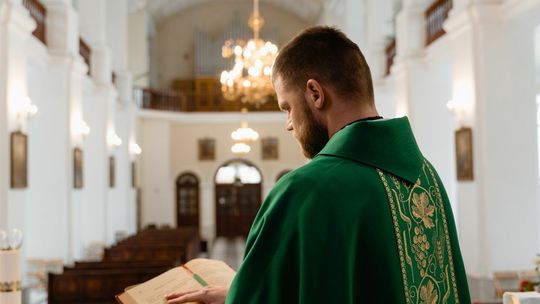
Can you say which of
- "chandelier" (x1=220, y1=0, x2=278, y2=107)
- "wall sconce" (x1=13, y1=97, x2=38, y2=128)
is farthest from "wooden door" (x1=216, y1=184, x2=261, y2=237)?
"wall sconce" (x1=13, y1=97, x2=38, y2=128)

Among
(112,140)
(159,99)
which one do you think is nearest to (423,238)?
(112,140)

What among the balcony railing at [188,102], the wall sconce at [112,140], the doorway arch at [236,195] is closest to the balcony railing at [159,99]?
the balcony railing at [188,102]

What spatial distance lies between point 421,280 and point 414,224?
0.16m

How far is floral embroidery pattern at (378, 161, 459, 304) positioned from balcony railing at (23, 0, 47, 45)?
450 inches

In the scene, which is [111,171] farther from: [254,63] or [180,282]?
[180,282]

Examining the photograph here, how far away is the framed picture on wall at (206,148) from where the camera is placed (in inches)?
1092

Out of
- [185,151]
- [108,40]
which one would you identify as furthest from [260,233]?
[185,151]

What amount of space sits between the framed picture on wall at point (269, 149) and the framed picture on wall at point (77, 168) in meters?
14.1

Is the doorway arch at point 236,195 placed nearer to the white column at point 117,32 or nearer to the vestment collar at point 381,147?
the white column at point 117,32

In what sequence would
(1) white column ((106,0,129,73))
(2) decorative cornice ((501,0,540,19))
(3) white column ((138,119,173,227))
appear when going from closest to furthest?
1. (2) decorative cornice ((501,0,540,19))
2. (1) white column ((106,0,129,73))
3. (3) white column ((138,119,173,227))

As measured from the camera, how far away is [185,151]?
27703 millimetres

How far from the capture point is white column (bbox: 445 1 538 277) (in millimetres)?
10008

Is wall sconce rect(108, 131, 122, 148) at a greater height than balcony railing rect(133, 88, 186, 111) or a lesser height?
lesser

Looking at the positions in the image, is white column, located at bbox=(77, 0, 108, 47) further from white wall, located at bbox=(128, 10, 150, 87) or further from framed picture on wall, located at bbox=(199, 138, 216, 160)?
framed picture on wall, located at bbox=(199, 138, 216, 160)
